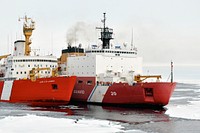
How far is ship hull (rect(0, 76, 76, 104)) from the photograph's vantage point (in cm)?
2905

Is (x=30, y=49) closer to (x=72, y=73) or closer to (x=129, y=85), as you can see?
(x=72, y=73)

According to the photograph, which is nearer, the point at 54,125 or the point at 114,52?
the point at 54,125

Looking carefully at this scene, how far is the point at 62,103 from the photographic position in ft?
96.8

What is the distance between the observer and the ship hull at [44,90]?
2905cm

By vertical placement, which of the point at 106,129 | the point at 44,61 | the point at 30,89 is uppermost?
the point at 44,61

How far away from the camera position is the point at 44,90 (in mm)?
29562

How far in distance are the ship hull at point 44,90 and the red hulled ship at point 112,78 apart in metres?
1.76

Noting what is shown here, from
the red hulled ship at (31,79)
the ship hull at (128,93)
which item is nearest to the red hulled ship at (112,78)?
the ship hull at (128,93)

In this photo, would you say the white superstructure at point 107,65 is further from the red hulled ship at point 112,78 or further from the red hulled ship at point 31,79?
the red hulled ship at point 31,79

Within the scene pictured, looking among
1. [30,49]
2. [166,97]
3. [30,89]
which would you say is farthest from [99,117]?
[30,49]

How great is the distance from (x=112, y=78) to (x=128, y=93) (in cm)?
231

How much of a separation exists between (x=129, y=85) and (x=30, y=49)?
12371mm

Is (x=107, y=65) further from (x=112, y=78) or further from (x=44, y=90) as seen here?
(x=44, y=90)

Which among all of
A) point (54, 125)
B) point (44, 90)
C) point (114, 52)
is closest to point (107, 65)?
point (114, 52)
